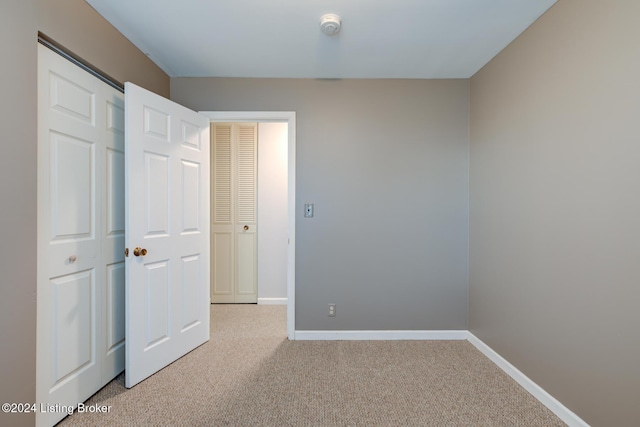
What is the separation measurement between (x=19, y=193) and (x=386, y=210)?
241cm

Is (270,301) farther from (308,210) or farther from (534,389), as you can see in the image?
(534,389)

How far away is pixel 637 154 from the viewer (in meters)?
1.30

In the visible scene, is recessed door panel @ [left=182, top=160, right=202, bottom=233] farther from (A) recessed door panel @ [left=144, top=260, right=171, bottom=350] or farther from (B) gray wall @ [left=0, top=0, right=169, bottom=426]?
(B) gray wall @ [left=0, top=0, right=169, bottom=426]

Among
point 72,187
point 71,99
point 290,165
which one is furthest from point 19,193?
point 290,165

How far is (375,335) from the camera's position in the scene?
8.98 feet

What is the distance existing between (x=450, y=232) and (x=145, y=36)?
9.39 feet

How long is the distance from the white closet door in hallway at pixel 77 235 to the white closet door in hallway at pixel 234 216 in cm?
173

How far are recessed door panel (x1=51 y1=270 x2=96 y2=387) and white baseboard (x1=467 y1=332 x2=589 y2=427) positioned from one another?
2.77 m

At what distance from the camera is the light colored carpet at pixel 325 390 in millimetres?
1694

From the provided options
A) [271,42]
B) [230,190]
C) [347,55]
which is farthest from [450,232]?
[230,190]

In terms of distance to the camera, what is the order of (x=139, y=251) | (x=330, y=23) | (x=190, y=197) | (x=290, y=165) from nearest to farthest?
(x=330, y=23) < (x=139, y=251) < (x=190, y=197) < (x=290, y=165)

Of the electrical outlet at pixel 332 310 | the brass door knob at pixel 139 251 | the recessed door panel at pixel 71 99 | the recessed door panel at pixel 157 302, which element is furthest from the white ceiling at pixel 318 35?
the electrical outlet at pixel 332 310

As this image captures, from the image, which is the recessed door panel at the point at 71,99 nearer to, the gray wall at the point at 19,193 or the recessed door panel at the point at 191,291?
the gray wall at the point at 19,193

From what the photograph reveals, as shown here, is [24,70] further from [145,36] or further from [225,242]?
[225,242]
